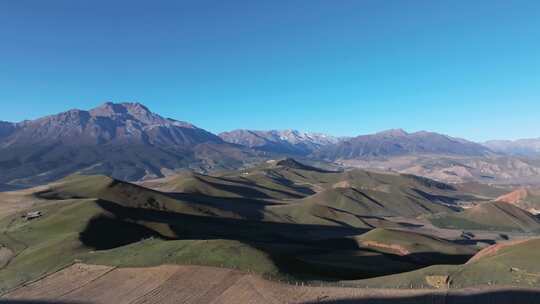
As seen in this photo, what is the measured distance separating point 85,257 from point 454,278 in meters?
65.2

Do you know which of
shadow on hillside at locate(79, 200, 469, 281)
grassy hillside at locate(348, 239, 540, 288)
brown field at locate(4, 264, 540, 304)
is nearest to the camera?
brown field at locate(4, 264, 540, 304)

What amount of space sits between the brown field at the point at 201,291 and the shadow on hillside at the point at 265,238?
29.7 ft

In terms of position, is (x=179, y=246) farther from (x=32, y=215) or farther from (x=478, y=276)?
(x=32, y=215)

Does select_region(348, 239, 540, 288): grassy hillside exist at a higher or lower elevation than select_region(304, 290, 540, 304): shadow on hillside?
lower

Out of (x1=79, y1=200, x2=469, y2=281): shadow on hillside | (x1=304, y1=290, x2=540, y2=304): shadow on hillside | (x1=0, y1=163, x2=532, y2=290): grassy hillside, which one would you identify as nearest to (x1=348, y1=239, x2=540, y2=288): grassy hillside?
(x1=304, y1=290, x2=540, y2=304): shadow on hillside

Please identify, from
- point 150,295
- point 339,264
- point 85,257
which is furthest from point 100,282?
point 339,264

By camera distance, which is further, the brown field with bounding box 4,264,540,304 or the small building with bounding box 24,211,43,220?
the small building with bounding box 24,211,43,220

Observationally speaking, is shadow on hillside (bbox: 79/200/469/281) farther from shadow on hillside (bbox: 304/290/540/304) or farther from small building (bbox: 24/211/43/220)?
small building (bbox: 24/211/43/220)

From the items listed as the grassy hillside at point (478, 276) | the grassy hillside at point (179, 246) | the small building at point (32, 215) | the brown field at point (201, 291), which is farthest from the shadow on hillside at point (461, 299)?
the small building at point (32, 215)

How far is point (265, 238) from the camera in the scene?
158m

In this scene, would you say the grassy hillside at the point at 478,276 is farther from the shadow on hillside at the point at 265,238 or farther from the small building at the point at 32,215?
the small building at the point at 32,215

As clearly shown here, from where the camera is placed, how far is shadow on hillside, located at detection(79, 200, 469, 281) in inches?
3220

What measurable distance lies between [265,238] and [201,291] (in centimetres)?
9797

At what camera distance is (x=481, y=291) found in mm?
59188
